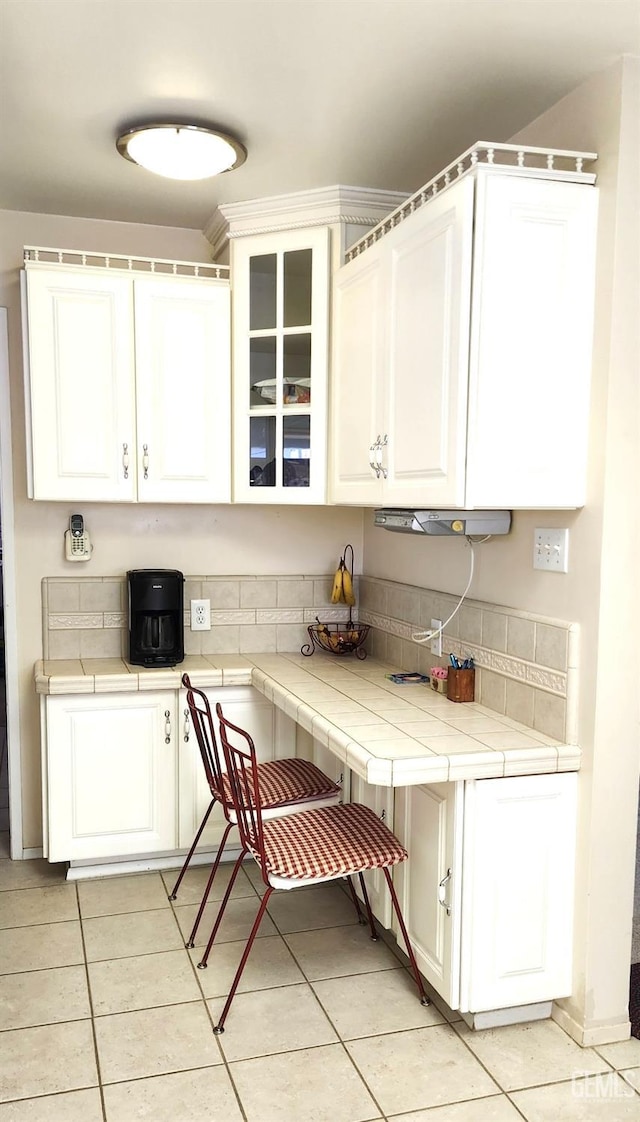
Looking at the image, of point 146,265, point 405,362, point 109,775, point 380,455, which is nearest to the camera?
point 405,362

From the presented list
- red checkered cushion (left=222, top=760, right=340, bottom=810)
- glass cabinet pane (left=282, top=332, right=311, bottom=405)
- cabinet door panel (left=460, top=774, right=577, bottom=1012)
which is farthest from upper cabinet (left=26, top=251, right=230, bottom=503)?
cabinet door panel (left=460, top=774, right=577, bottom=1012)

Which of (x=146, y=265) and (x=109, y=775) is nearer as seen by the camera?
(x=109, y=775)

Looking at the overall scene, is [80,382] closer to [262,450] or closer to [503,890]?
[262,450]

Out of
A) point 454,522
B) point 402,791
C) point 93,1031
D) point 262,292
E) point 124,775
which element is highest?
point 262,292

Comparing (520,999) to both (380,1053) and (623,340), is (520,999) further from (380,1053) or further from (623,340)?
(623,340)

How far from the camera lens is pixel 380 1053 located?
2115 millimetres

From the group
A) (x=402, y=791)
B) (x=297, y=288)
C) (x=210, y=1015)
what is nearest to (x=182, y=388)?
(x=297, y=288)

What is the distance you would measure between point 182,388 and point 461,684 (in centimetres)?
145

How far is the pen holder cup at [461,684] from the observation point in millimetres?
2576

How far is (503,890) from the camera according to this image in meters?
2.12

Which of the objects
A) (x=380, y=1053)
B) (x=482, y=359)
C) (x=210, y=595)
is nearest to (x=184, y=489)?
(x=210, y=595)

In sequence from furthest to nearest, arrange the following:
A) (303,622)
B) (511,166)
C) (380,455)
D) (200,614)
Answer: (303,622) → (200,614) → (380,455) → (511,166)

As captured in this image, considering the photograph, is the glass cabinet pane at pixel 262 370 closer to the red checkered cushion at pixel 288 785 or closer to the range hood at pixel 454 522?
the range hood at pixel 454 522

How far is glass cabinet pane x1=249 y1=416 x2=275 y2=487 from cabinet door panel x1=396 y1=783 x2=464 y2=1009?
4.11 ft
